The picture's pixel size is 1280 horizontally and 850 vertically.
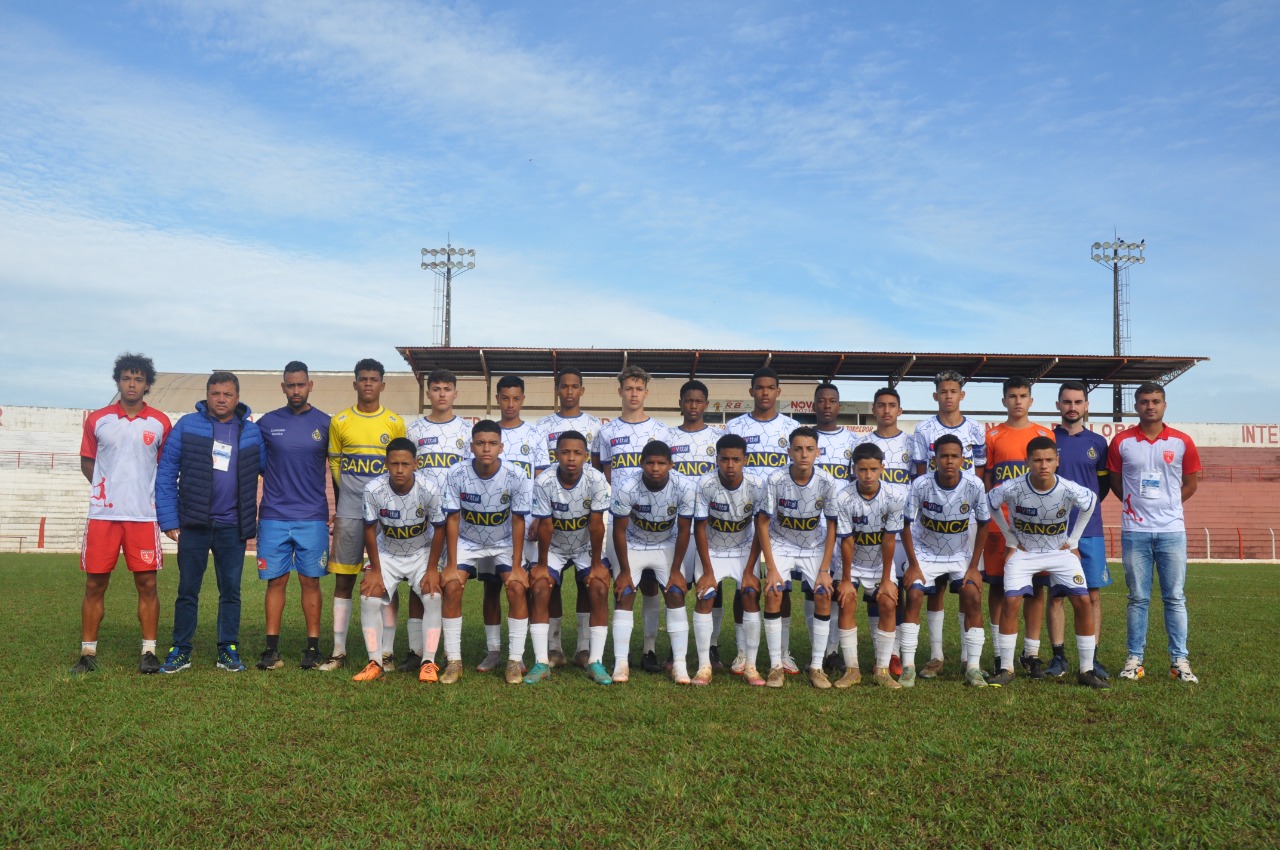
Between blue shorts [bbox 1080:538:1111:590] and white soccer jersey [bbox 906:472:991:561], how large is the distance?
91 centimetres

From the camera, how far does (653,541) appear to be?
657cm

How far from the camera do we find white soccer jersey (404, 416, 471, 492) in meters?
7.00

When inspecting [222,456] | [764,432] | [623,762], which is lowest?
[623,762]

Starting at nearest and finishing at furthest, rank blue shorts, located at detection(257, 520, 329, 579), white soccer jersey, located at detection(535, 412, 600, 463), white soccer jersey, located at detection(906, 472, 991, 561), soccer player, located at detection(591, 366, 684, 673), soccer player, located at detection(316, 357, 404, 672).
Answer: white soccer jersey, located at detection(906, 472, 991, 561) < blue shorts, located at detection(257, 520, 329, 579) < soccer player, located at detection(316, 357, 404, 672) < soccer player, located at detection(591, 366, 684, 673) < white soccer jersey, located at detection(535, 412, 600, 463)

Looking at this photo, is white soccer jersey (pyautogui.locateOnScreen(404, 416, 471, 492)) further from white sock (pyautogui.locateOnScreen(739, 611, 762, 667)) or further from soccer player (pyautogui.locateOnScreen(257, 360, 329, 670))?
white sock (pyautogui.locateOnScreen(739, 611, 762, 667))

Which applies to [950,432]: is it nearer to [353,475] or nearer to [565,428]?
[565,428]

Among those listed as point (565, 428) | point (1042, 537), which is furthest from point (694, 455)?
point (1042, 537)

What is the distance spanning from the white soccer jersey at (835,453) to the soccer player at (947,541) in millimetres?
627

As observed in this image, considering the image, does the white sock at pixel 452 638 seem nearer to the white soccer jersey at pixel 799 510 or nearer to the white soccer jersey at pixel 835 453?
the white soccer jersey at pixel 799 510

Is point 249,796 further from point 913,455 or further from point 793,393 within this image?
point 793,393

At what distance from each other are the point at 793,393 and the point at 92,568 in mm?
29979

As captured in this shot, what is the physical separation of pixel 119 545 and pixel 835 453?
19.0ft

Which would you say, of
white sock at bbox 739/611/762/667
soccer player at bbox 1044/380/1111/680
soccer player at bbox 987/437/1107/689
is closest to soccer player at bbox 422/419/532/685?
white sock at bbox 739/611/762/667

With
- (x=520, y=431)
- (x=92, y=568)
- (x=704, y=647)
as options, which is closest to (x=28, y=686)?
(x=92, y=568)
